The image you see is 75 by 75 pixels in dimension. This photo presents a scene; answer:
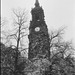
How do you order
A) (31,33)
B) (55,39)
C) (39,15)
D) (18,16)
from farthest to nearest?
(39,15) → (31,33) → (55,39) → (18,16)

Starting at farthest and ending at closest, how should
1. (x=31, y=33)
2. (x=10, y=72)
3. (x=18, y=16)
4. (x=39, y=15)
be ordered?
(x=39, y=15) → (x=31, y=33) → (x=18, y=16) → (x=10, y=72)

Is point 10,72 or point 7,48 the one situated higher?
point 7,48

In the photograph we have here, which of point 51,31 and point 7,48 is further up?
point 51,31

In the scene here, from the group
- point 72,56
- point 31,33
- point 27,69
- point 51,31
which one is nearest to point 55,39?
point 51,31

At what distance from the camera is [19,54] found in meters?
18.0

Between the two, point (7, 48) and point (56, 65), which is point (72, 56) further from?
point (7, 48)

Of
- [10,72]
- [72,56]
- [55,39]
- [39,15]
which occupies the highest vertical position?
[39,15]

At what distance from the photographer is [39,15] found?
4541 cm

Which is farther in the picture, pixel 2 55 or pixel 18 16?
pixel 18 16

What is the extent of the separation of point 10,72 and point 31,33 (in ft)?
84.7

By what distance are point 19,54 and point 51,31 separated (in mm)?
5953

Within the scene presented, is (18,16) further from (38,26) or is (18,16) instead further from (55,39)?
(38,26)

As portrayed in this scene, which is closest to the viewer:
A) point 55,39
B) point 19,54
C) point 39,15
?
point 19,54

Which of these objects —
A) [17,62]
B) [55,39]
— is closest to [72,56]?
[55,39]
